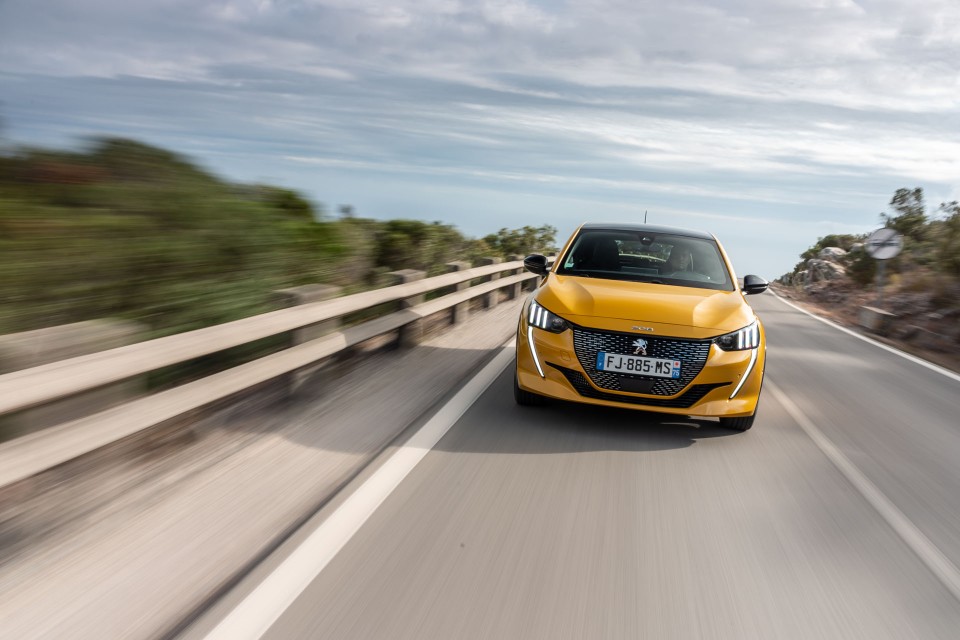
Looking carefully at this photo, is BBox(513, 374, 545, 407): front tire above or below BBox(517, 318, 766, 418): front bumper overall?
below

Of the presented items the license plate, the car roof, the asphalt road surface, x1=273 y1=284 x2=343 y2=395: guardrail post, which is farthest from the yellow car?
x1=273 y1=284 x2=343 y2=395: guardrail post

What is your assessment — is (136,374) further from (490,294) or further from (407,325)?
(490,294)

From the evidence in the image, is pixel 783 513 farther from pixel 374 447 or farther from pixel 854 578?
pixel 374 447

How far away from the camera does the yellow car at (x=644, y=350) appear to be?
5.58m

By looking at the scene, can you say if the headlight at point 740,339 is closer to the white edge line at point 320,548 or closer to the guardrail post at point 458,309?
the white edge line at point 320,548

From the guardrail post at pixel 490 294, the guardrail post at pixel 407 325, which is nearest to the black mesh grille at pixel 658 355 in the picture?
the guardrail post at pixel 407 325

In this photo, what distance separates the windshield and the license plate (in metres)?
1.40

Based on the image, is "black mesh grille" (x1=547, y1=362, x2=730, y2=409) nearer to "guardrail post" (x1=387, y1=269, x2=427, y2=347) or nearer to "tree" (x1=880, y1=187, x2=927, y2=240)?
"guardrail post" (x1=387, y1=269, x2=427, y2=347)

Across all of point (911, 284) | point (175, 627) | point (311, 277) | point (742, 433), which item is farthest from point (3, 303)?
point (911, 284)

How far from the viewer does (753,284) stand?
7035 millimetres

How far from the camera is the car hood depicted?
5715mm

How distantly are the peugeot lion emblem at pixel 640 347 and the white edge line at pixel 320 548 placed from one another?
1396 mm

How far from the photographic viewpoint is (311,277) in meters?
8.20

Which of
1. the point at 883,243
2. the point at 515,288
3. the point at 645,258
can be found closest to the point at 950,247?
the point at 883,243
